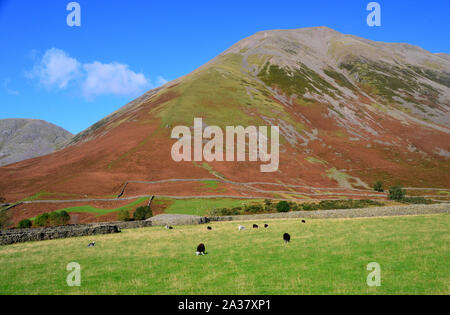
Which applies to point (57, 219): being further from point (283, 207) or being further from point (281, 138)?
point (281, 138)

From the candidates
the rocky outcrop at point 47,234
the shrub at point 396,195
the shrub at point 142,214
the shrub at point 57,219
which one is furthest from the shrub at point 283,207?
the shrub at point 57,219

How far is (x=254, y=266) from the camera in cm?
1555

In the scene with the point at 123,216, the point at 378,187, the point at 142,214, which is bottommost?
the point at 123,216

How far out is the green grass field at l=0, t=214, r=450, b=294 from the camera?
12.3 metres

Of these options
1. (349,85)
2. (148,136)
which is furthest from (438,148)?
(148,136)

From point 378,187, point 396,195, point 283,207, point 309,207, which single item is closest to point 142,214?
point 283,207

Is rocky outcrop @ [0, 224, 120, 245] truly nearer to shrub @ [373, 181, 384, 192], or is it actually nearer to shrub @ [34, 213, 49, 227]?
shrub @ [34, 213, 49, 227]

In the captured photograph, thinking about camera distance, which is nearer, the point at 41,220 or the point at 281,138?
the point at 41,220

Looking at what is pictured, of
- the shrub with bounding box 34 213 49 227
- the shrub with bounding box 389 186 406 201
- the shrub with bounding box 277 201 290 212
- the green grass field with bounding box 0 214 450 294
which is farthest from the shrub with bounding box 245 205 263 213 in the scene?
the shrub with bounding box 389 186 406 201

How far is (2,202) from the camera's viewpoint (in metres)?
67.0

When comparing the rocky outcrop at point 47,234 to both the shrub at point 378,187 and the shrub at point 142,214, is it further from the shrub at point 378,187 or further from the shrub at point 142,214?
the shrub at point 378,187

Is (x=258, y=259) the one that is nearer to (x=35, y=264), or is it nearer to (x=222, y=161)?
(x=35, y=264)

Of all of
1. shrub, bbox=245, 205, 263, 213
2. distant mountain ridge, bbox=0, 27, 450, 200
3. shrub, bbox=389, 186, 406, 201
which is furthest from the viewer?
distant mountain ridge, bbox=0, 27, 450, 200
